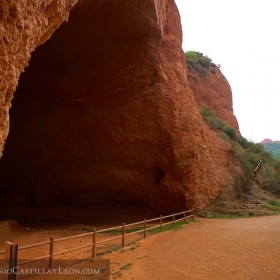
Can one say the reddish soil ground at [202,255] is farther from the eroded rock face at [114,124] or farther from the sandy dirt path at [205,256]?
the eroded rock face at [114,124]

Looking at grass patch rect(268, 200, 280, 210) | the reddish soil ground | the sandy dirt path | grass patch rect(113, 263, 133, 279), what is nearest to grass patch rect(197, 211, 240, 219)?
the reddish soil ground

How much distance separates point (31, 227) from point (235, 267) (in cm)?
1076

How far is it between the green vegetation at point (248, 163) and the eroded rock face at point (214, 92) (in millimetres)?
5566

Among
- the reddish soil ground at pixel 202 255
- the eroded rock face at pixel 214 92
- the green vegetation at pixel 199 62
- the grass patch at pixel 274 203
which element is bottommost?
the reddish soil ground at pixel 202 255

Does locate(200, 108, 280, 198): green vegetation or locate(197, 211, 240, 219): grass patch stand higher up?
locate(200, 108, 280, 198): green vegetation

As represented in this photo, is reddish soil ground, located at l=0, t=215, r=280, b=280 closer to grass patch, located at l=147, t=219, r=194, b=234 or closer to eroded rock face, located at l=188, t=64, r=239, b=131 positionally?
grass patch, located at l=147, t=219, r=194, b=234

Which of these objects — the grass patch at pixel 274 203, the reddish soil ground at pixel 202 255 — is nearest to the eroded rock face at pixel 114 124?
the grass patch at pixel 274 203

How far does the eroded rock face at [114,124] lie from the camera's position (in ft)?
52.4

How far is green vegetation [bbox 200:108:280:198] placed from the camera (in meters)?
18.8

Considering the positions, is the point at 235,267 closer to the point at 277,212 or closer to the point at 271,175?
the point at 277,212

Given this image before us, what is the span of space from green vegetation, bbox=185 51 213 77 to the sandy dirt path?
2444 cm

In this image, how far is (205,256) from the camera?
750 centimetres

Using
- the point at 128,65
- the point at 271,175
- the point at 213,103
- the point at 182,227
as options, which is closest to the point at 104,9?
the point at 128,65

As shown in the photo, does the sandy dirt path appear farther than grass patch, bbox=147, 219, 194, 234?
No
